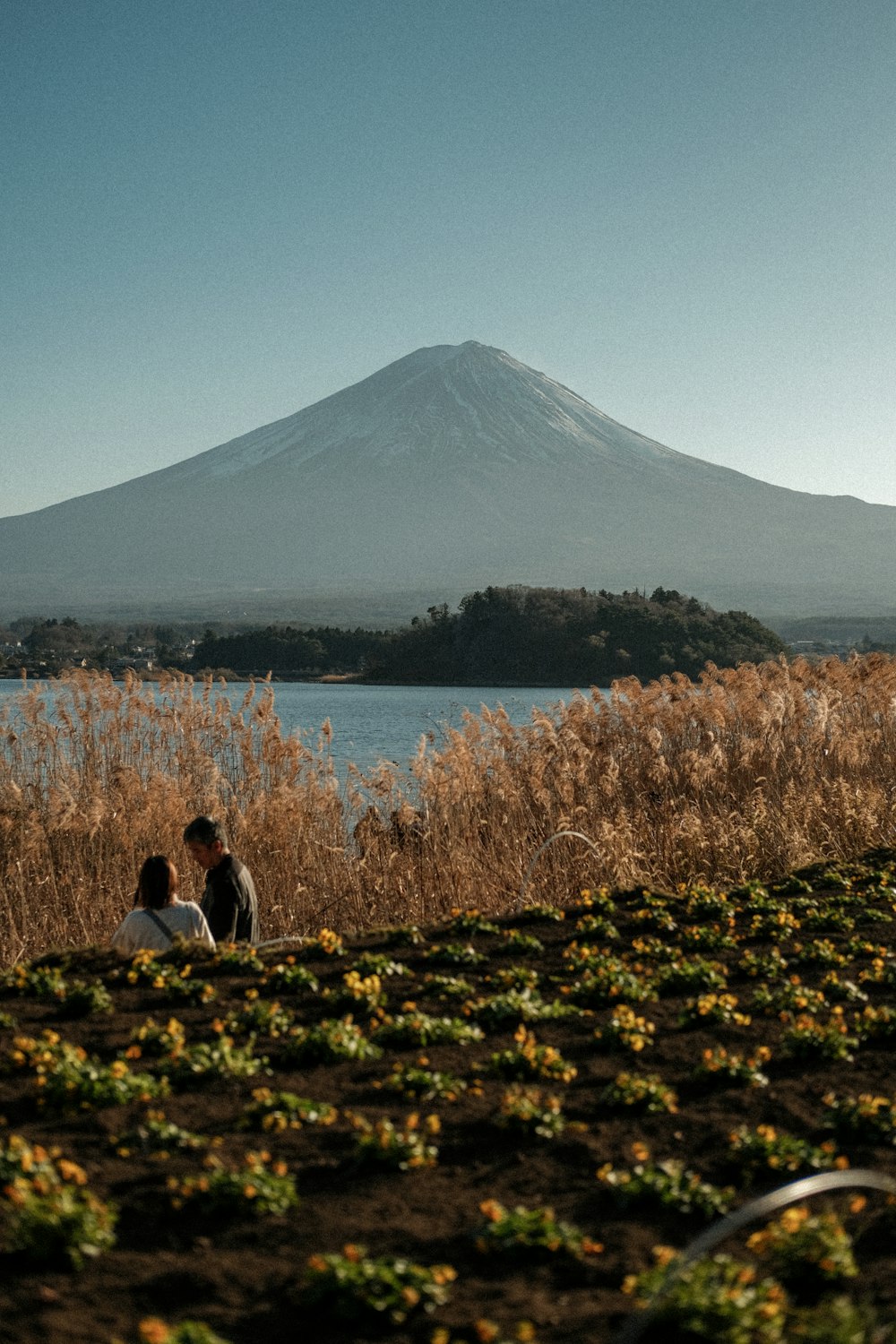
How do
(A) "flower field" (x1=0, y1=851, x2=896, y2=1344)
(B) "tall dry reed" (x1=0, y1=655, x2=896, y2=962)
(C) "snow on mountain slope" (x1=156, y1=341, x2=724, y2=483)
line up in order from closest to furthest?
(A) "flower field" (x1=0, y1=851, x2=896, y2=1344)
(B) "tall dry reed" (x1=0, y1=655, x2=896, y2=962)
(C) "snow on mountain slope" (x1=156, y1=341, x2=724, y2=483)

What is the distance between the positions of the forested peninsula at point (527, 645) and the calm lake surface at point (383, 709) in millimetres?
734

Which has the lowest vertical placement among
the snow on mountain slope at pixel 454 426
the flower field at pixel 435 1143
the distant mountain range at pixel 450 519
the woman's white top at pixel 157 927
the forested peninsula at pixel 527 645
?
the flower field at pixel 435 1143

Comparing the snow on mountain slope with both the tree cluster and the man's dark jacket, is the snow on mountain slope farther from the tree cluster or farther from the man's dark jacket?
the man's dark jacket

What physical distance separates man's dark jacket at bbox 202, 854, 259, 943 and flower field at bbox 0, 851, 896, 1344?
862 millimetres

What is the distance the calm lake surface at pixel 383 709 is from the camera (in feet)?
62.9

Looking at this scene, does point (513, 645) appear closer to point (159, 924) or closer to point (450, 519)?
point (159, 924)

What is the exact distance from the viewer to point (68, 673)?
11508mm

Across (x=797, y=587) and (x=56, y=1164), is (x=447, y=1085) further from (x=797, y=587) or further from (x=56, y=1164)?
(x=797, y=587)

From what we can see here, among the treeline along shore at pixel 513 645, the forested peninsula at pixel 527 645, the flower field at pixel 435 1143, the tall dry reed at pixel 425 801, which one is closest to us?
the flower field at pixel 435 1143

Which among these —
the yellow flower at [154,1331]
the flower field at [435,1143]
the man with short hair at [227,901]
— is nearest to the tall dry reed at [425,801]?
the man with short hair at [227,901]

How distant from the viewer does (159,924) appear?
7.16 m

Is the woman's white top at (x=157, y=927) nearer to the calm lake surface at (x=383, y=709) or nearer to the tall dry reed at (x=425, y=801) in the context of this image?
the tall dry reed at (x=425, y=801)

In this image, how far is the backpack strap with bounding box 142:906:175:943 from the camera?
7.14 meters

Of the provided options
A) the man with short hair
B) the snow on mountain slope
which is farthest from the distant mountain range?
the man with short hair
